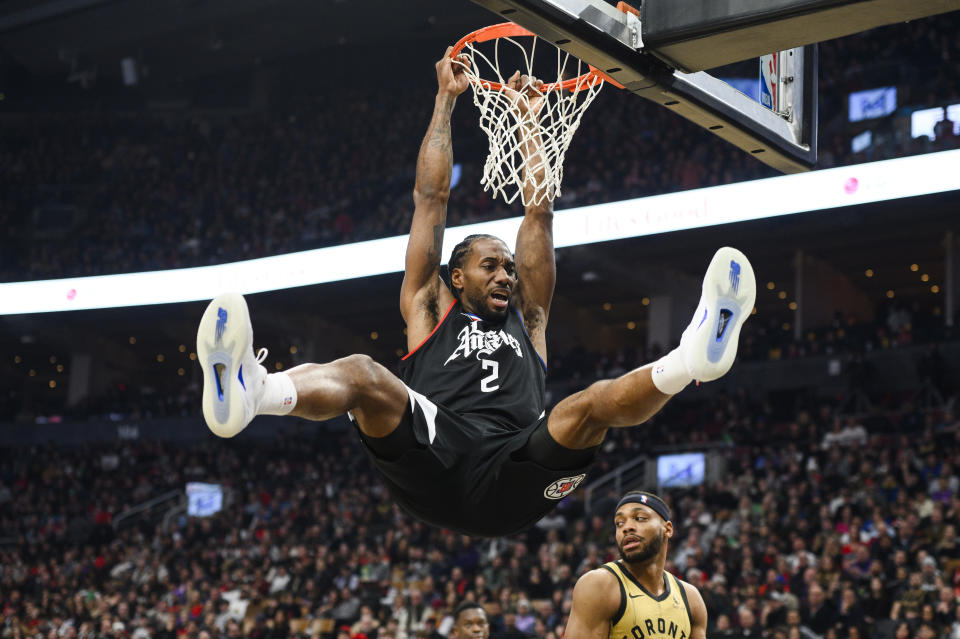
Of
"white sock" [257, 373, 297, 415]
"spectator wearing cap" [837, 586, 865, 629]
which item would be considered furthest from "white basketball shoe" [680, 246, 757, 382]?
"spectator wearing cap" [837, 586, 865, 629]

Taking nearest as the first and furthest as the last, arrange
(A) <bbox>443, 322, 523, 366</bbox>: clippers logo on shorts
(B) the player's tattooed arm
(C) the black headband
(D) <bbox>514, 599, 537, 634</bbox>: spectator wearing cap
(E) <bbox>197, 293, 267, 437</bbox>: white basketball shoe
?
(E) <bbox>197, 293, 267, 437</bbox>: white basketball shoe < (A) <bbox>443, 322, 523, 366</bbox>: clippers logo on shorts < (B) the player's tattooed arm < (C) the black headband < (D) <bbox>514, 599, 537, 634</bbox>: spectator wearing cap

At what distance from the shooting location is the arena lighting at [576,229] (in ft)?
48.6

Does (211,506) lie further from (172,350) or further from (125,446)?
(172,350)

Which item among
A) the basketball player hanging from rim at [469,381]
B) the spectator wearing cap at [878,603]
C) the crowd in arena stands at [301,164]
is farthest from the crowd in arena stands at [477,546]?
the crowd in arena stands at [301,164]

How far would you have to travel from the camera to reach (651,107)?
21.2 meters

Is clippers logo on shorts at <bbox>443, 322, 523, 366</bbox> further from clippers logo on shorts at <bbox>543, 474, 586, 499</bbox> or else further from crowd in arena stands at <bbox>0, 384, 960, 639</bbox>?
crowd in arena stands at <bbox>0, 384, 960, 639</bbox>

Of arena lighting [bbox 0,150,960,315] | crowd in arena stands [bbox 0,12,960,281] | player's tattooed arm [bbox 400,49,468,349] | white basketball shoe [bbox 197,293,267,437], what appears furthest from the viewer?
crowd in arena stands [bbox 0,12,960,281]

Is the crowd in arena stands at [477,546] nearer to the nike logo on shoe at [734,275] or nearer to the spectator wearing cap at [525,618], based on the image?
the spectator wearing cap at [525,618]

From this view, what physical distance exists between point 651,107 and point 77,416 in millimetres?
15187

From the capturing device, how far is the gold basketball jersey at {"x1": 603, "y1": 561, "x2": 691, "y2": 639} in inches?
199

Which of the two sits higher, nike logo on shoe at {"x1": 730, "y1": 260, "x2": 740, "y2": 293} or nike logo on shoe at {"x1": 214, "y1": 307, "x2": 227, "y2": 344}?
nike logo on shoe at {"x1": 730, "y1": 260, "x2": 740, "y2": 293}

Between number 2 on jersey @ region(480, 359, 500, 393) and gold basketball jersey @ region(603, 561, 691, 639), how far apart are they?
1.16 m

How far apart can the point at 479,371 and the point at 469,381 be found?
64 mm

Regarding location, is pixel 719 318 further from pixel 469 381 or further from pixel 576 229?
pixel 576 229
